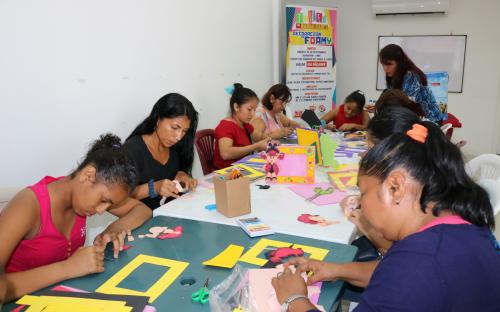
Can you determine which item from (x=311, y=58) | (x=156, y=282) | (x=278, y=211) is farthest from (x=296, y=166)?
(x=311, y=58)

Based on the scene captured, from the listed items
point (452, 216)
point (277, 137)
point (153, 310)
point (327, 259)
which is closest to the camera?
point (452, 216)

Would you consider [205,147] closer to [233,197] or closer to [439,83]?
[233,197]

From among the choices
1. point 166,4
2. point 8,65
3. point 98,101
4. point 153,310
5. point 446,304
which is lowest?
point 153,310

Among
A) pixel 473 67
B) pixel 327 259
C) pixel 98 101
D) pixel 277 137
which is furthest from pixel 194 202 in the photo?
pixel 473 67

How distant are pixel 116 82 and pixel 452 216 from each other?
2.30m

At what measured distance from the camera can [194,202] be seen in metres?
1.97

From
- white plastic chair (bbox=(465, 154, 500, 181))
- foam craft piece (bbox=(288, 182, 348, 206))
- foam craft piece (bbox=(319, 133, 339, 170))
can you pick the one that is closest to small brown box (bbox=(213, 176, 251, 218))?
foam craft piece (bbox=(288, 182, 348, 206))

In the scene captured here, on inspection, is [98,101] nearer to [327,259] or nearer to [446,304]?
[327,259]

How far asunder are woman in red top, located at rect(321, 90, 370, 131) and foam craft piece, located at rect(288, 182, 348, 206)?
2.05m

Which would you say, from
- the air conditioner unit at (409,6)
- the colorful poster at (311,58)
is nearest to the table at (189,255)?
the colorful poster at (311,58)

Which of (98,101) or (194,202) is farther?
(98,101)

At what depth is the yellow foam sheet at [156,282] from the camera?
3.82ft

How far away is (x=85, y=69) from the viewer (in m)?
2.35

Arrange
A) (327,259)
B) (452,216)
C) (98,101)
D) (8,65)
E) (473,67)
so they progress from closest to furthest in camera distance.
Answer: (452,216)
(327,259)
(8,65)
(98,101)
(473,67)
